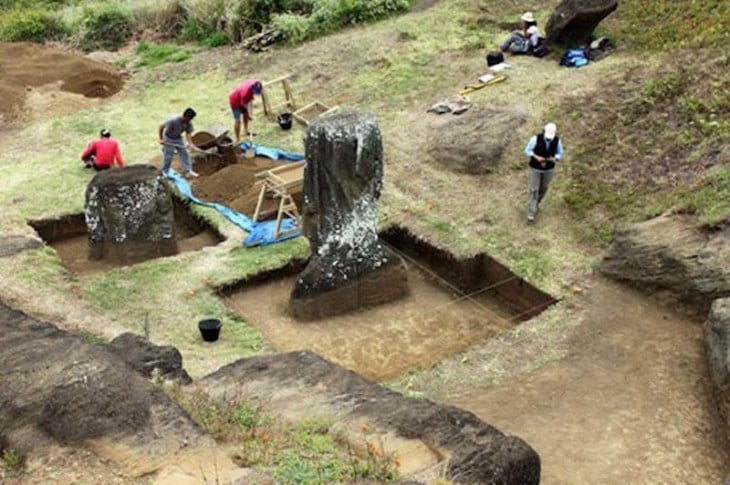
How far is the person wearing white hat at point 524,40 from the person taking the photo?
18.8m

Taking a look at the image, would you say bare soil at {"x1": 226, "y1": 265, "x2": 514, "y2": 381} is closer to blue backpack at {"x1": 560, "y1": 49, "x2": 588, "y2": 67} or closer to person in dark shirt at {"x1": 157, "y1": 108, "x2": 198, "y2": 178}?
person in dark shirt at {"x1": 157, "y1": 108, "x2": 198, "y2": 178}

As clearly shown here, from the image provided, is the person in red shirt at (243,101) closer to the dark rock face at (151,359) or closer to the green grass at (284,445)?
the dark rock face at (151,359)

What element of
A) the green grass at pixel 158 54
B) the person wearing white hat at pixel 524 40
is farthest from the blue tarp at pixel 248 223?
the person wearing white hat at pixel 524 40

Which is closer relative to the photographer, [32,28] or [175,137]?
[175,137]

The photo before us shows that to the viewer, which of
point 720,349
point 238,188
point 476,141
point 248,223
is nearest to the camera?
point 720,349

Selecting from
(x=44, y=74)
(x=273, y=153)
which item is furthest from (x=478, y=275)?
(x=44, y=74)

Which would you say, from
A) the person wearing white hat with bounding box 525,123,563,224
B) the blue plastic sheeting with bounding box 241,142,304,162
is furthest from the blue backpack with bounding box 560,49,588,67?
the blue plastic sheeting with bounding box 241,142,304,162

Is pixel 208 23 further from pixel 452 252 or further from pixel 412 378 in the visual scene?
pixel 412 378

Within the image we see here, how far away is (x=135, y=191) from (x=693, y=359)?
7.59 metres

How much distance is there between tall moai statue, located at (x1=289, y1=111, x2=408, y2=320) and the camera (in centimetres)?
1161

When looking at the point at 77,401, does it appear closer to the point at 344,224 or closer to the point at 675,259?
the point at 344,224

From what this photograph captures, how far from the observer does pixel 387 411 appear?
7.86m

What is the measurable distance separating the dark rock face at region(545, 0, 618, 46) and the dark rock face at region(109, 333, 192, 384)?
38.8 feet

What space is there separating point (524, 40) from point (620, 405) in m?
10.3
